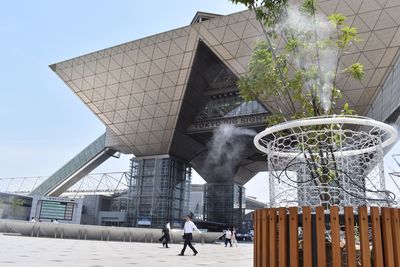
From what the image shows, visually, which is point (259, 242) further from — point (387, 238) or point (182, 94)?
point (182, 94)

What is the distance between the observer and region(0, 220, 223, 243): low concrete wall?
→ 26266 mm

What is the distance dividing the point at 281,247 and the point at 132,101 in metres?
39.2

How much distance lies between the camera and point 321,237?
15.1 ft

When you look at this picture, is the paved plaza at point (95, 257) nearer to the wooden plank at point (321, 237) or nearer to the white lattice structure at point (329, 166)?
the white lattice structure at point (329, 166)

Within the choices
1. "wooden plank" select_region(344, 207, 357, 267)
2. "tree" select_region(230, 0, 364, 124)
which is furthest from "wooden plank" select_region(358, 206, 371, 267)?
"tree" select_region(230, 0, 364, 124)

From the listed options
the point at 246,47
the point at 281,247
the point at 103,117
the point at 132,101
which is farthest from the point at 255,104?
the point at 281,247

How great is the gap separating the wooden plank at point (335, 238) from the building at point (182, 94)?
26.5m

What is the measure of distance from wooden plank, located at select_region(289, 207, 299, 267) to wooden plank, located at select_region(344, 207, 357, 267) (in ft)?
2.01

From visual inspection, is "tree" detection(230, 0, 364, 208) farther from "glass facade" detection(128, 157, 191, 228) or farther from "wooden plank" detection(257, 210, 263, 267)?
"glass facade" detection(128, 157, 191, 228)

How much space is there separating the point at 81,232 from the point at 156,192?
2094 centimetres

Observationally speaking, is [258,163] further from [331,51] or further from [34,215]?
[331,51]

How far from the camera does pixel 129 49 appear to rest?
39.6 meters

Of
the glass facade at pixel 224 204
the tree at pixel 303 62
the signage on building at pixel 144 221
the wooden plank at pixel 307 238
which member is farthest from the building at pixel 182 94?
the wooden plank at pixel 307 238

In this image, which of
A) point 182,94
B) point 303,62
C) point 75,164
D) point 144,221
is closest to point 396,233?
point 303,62
